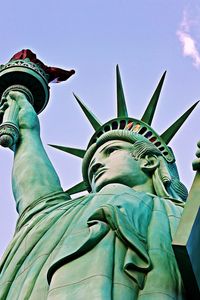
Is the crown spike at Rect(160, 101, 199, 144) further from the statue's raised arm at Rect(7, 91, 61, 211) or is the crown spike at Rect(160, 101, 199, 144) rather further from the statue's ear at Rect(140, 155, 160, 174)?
the statue's raised arm at Rect(7, 91, 61, 211)

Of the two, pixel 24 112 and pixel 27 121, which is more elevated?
pixel 24 112

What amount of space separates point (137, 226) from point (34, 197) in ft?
6.66

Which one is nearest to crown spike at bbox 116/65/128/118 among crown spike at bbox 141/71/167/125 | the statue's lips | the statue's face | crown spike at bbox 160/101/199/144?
crown spike at bbox 141/71/167/125

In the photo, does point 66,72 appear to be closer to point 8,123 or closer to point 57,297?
point 8,123

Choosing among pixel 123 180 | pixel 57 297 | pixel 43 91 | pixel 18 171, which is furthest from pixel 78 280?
pixel 43 91

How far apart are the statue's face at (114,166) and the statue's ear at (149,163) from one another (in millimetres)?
48

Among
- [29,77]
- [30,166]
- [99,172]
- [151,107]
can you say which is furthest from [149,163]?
[29,77]

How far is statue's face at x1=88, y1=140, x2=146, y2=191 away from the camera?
27.6ft

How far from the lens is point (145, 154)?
348 inches

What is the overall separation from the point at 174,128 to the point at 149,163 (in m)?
1.37

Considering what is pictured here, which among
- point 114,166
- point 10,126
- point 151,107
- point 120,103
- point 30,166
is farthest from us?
point 120,103

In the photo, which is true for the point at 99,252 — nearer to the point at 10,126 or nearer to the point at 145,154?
the point at 145,154

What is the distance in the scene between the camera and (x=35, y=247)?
720cm

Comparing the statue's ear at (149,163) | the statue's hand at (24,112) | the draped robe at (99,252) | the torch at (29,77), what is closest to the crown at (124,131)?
the statue's ear at (149,163)
